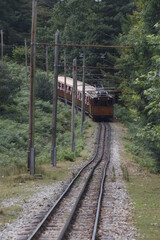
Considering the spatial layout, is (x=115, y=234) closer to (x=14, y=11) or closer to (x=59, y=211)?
(x=59, y=211)

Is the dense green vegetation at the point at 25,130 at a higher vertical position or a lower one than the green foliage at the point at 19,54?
lower

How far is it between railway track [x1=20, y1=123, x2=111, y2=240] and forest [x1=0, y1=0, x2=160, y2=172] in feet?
9.62

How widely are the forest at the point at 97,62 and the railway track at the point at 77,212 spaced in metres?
2.93

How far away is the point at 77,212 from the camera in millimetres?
14375

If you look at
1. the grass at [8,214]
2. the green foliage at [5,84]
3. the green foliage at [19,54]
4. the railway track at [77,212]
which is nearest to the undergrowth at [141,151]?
the railway track at [77,212]

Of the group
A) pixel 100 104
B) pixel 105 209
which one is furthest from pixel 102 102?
pixel 105 209

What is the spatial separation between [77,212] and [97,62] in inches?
2286

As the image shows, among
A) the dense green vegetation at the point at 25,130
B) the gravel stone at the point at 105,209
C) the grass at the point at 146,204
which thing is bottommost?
the grass at the point at 146,204

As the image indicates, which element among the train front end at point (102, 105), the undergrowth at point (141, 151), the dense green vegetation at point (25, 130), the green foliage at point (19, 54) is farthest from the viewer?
the green foliage at point (19, 54)

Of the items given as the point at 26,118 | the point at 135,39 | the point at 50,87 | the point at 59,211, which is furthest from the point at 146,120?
the point at 50,87

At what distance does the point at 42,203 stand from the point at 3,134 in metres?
21.2

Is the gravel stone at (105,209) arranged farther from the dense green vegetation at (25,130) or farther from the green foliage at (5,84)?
the green foliage at (5,84)

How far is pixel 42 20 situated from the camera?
94.5 metres

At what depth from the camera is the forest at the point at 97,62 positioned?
23722mm
